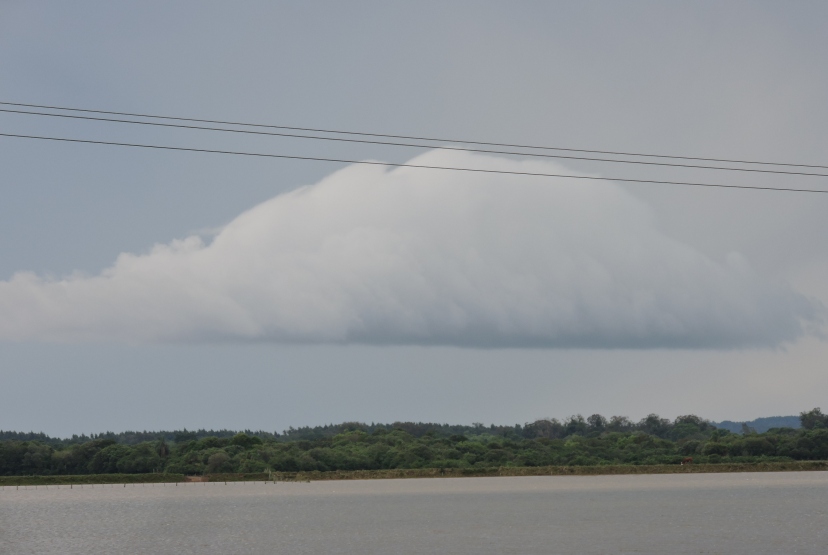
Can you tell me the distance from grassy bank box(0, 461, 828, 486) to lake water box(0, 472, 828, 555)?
1232 centimetres

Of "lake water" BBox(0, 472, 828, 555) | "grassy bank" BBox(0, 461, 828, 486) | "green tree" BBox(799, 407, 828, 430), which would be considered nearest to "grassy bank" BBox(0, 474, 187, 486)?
"grassy bank" BBox(0, 461, 828, 486)

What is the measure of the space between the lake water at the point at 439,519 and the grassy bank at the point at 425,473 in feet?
40.4

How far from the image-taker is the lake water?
51.8 metres

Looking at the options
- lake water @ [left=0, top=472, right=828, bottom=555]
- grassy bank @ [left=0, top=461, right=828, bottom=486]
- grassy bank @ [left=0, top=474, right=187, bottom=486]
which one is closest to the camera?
lake water @ [left=0, top=472, right=828, bottom=555]

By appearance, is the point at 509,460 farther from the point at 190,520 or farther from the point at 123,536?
the point at 123,536

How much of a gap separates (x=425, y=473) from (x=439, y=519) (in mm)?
72745

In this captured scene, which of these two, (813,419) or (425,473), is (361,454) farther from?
(813,419)

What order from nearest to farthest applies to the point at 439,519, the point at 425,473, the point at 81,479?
the point at 439,519, the point at 81,479, the point at 425,473

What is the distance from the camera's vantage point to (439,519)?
69.8 meters

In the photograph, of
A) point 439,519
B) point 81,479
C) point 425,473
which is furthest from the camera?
point 425,473

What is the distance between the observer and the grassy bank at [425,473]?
135250 millimetres

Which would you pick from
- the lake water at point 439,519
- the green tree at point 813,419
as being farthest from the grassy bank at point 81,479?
the green tree at point 813,419

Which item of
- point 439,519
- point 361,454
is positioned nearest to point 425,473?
point 361,454

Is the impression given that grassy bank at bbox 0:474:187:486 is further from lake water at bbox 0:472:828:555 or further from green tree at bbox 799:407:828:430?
green tree at bbox 799:407:828:430
